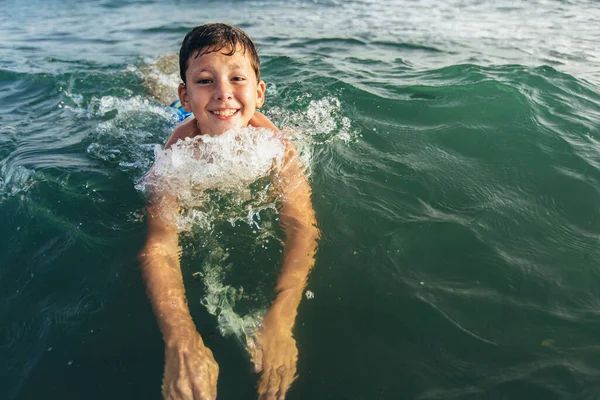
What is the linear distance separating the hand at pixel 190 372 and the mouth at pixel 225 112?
5.23 feet

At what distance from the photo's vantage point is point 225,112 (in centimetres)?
311

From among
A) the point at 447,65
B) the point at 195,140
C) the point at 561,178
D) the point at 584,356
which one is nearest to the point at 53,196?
the point at 195,140

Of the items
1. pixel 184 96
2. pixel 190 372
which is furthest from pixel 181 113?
pixel 190 372

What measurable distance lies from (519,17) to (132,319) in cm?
824

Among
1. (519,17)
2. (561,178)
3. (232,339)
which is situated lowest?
(232,339)

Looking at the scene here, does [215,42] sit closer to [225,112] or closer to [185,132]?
[225,112]

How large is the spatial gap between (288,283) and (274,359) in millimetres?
488

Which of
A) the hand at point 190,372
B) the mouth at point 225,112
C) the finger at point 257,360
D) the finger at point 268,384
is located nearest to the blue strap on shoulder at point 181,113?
the mouth at point 225,112

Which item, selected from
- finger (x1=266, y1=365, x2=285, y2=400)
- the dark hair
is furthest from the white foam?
finger (x1=266, y1=365, x2=285, y2=400)

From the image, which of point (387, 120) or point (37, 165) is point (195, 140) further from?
point (387, 120)

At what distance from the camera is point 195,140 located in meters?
3.36

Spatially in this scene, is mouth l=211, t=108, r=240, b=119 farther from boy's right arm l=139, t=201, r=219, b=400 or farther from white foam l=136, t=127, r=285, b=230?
boy's right arm l=139, t=201, r=219, b=400

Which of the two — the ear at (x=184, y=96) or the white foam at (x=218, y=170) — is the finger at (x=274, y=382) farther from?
the ear at (x=184, y=96)

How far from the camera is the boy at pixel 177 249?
80.4 inches
